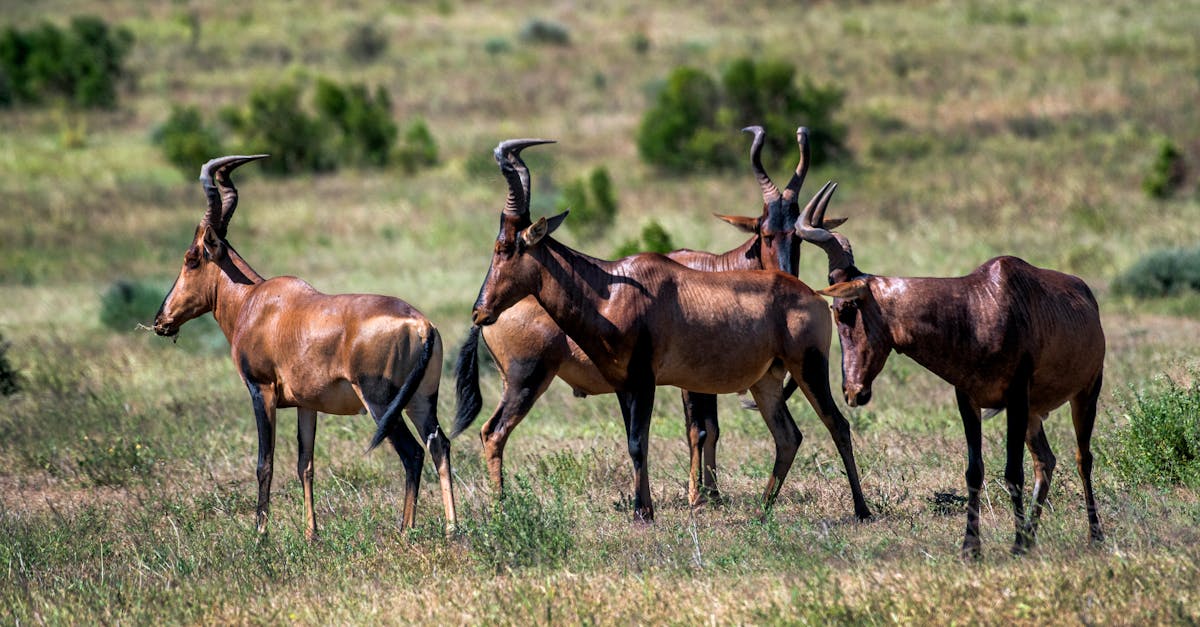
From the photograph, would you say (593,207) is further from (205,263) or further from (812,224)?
(812,224)

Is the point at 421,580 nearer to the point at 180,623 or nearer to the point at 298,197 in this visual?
the point at 180,623

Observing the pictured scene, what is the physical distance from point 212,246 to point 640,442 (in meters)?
3.48

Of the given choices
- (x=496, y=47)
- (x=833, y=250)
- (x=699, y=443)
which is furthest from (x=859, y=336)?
(x=496, y=47)

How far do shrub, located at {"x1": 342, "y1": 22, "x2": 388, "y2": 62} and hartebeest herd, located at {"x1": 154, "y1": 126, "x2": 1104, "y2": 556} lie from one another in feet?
148

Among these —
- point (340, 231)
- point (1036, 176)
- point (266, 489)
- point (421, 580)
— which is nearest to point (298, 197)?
point (340, 231)

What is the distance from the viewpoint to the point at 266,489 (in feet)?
30.1

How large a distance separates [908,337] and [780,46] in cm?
4484

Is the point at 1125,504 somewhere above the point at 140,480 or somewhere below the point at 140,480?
above

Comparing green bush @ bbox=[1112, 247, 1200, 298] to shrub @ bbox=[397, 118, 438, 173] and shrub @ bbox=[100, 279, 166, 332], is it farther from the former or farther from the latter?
shrub @ bbox=[397, 118, 438, 173]

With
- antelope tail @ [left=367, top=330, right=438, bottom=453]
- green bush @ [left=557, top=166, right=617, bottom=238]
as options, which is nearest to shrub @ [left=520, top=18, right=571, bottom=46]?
green bush @ [left=557, top=166, right=617, bottom=238]

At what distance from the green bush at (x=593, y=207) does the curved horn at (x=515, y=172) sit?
16018 millimetres

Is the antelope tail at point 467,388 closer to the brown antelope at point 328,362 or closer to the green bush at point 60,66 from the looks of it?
the brown antelope at point 328,362

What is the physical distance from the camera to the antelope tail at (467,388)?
10.2 metres

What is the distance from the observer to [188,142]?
33656mm
